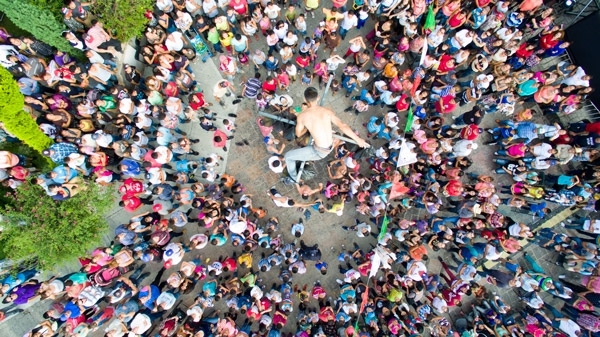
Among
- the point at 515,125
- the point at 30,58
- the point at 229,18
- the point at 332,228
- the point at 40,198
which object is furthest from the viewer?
the point at 332,228

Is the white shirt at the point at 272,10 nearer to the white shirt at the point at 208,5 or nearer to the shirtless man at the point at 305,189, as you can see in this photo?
the white shirt at the point at 208,5

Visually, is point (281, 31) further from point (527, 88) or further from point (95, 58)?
point (527, 88)

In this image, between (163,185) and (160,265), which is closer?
(163,185)

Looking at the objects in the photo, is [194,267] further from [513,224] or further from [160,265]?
[513,224]

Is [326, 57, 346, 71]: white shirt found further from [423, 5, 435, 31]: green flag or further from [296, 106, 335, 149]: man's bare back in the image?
[423, 5, 435, 31]: green flag

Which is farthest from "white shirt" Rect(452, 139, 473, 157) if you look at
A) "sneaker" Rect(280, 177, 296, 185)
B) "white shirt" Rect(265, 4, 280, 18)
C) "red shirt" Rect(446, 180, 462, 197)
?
"white shirt" Rect(265, 4, 280, 18)

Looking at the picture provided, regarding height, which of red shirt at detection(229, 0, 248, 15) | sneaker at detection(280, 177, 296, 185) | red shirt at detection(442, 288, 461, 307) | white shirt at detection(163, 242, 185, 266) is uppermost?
red shirt at detection(229, 0, 248, 15)

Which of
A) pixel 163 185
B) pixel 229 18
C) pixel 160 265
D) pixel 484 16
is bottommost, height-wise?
pixel 160 265

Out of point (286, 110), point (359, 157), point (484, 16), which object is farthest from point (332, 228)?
point (484, 16)
